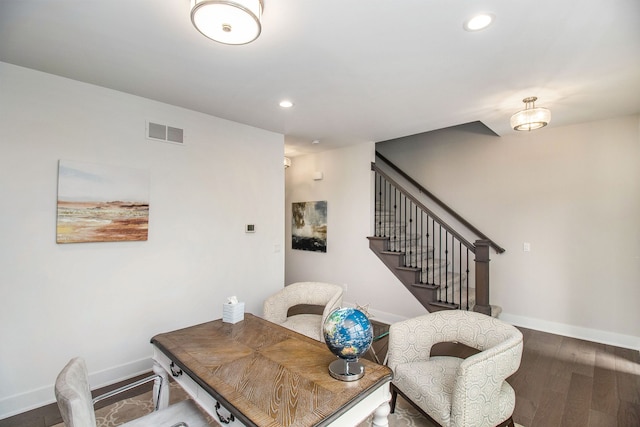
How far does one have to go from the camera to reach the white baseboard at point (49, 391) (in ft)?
7.57

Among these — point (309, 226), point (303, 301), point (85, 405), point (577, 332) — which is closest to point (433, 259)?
point (577, 332)

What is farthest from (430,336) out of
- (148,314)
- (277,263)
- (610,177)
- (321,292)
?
(610,177)

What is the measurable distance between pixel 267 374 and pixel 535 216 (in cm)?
417

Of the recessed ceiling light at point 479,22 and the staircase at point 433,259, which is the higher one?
the recessed ceiling light at point 479,22

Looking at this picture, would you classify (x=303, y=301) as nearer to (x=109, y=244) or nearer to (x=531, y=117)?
(x=109, y=244)

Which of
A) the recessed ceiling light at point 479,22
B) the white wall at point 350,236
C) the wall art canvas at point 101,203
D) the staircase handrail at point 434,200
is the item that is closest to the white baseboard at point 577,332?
the staircase handrail at point 434,200

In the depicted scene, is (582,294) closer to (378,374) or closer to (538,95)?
(538,95)

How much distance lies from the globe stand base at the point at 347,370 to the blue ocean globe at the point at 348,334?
7 centimetres

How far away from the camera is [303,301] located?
10.9ft

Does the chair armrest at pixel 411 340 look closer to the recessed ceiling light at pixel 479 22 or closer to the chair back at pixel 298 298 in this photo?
the chair back at pixel 298 298

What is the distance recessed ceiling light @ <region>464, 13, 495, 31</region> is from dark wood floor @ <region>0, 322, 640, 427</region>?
9.11 feet

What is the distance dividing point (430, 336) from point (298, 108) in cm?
252

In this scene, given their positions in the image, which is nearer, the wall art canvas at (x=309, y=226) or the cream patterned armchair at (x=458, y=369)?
the cream patterned armchair at (x=458, y=369)

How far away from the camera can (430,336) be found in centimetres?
230
